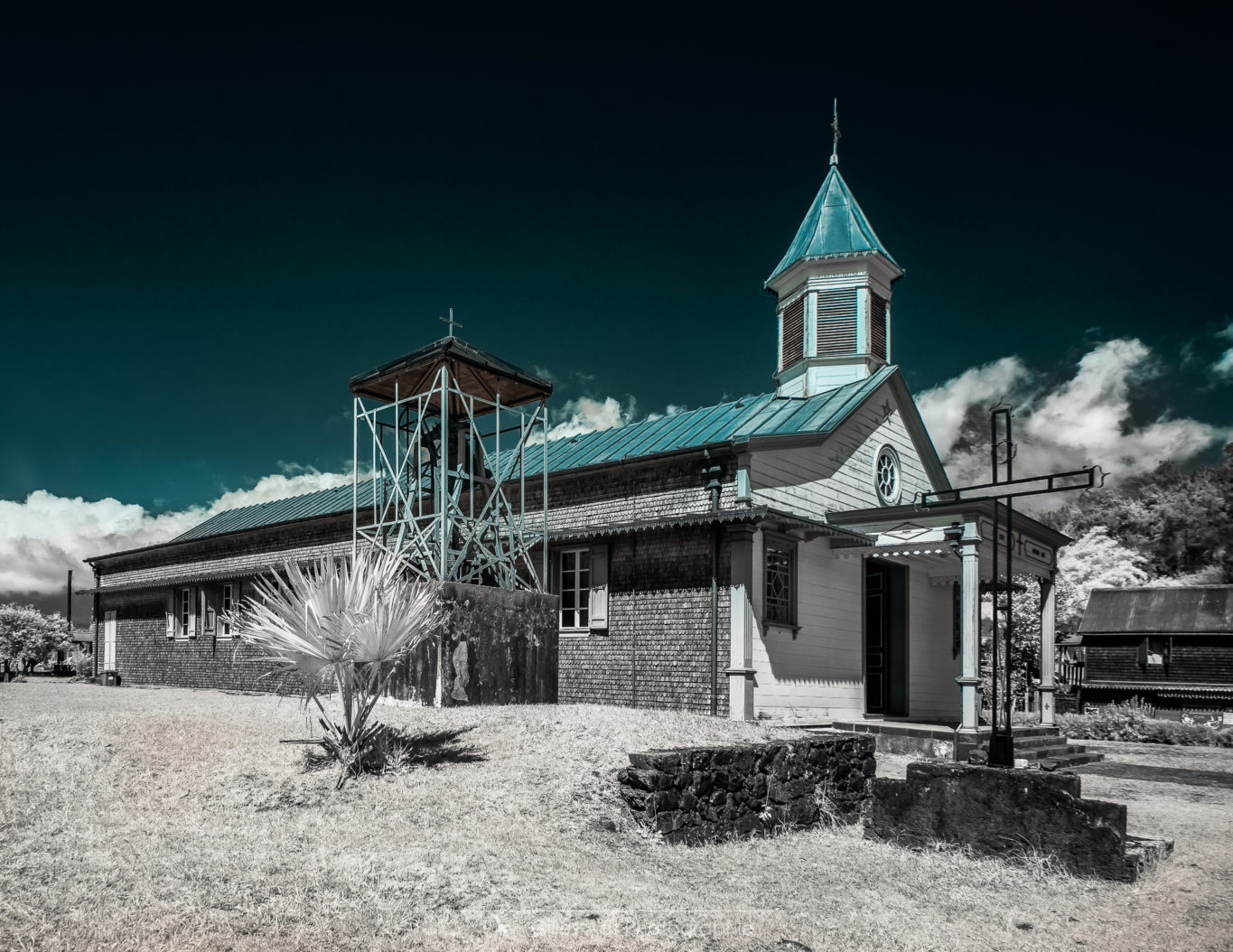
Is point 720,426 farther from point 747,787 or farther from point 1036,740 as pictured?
point 747,787

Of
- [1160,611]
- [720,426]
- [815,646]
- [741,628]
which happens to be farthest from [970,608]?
[1160,611]

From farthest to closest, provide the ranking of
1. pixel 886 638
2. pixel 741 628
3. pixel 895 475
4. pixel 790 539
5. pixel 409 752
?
pixel 895 475, pixel 886 638, pixel 790 539, pixel 741 628, pixel 409 752

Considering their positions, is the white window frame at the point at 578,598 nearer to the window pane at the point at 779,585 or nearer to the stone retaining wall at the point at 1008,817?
the window pane at the point at 779,585

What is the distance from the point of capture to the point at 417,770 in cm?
839

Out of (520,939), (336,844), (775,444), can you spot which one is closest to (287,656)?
(336,844)

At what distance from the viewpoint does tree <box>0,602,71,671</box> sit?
33.7 meters

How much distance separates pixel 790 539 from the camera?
15062 millimetres

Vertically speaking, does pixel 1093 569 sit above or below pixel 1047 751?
above

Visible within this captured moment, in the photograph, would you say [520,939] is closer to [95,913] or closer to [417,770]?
[95,913]

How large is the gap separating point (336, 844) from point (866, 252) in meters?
14.6

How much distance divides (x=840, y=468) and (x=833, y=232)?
4995mm

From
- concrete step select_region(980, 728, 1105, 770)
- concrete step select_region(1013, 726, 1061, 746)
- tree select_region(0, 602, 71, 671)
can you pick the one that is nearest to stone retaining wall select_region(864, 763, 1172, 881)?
concrete step select_region(980, 728, 1105, 770)

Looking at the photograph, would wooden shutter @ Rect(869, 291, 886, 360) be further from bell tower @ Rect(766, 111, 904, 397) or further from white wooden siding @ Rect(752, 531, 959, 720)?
white wooden siding @ Rect(752, 531, 959, 720)

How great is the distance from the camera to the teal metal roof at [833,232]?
61.2 feet
